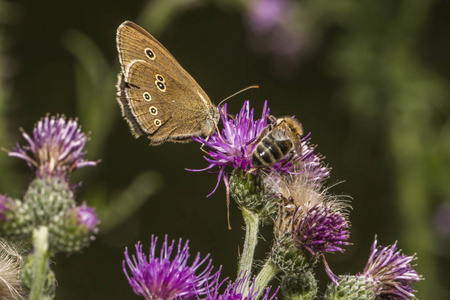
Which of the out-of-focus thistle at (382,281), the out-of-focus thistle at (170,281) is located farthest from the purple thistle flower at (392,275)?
the out-of-focus thistle at (170,281)

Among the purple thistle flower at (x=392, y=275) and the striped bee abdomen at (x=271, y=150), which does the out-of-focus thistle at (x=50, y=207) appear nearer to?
the striped bee abdomen at (x=271, y=150)

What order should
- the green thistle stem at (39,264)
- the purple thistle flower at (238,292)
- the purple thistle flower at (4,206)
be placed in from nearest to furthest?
the green thistle stem at (39,264), the purple thistle flower at (4,206), the purple thistle flower at (238,292)

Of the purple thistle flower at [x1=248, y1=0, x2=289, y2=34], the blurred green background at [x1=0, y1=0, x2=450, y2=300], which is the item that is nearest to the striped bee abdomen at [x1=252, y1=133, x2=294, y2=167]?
the blurred green background at [x1=0, y1=0, x2=450, y2=300]

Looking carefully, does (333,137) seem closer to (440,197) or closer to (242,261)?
(440,197)

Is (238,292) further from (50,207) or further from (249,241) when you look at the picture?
(50,207)

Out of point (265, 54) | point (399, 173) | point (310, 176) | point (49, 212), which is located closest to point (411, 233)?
point (399, 173)

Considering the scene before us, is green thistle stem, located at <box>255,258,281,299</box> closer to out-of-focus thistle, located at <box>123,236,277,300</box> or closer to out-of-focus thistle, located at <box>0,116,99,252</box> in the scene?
out-of-focus thistle, located at <box>123,236,277,300</box>

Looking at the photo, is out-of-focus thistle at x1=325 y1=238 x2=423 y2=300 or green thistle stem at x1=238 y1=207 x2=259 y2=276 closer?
green thistle stem at x1=238 y1=207 x2=259 y2=276
